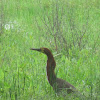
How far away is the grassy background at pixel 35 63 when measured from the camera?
430 cm

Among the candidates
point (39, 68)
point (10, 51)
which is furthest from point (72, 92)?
point (10, 51)

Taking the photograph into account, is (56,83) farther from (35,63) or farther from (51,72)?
(35,63)

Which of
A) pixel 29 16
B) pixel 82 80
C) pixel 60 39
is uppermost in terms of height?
pixel 29 16

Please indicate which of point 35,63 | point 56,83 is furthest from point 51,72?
point 35,63

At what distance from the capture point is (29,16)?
11.2m

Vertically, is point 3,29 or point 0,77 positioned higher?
point 3,29

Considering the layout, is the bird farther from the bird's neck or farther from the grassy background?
the grassy background

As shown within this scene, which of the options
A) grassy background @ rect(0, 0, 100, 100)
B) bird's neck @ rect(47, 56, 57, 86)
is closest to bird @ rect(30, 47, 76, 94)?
bird's neck @ rect(47, 56, 57, 86)

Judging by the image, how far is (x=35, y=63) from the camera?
248 inches

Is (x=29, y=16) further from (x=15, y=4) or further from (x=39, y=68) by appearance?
(x=39, y=68)

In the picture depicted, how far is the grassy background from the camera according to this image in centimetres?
430

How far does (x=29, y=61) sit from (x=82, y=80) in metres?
1.62

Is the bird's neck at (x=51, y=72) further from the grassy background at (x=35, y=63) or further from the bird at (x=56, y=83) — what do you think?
the grassy background at (x=35, y=63)

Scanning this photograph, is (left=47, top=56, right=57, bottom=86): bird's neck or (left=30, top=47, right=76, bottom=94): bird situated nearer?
(left=30, top=47, right=76, bottom=94): bird
